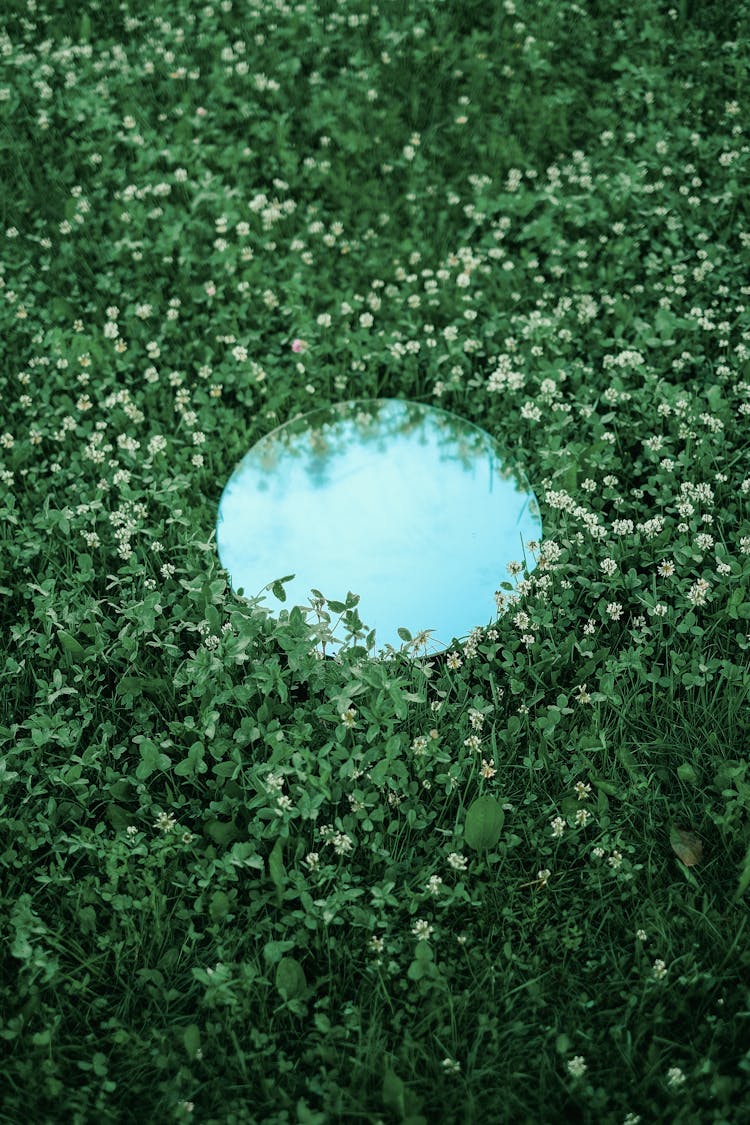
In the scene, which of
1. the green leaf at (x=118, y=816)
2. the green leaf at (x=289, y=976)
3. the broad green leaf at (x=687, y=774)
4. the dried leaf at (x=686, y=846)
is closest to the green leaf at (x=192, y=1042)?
the green leaf at (x=289, y=976)

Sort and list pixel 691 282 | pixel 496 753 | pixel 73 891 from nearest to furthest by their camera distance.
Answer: pixel 73 891 < pixel 496 753 < pixel 691 282

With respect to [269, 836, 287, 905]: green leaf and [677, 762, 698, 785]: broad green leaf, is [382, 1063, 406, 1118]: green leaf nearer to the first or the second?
[269, 836, 287, 905]: green leaf

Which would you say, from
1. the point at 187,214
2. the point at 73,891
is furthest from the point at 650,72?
the point at 73,891

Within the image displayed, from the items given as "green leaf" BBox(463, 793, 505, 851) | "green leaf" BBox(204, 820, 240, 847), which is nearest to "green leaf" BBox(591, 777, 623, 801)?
"green leaf" BBox(463, 793, 505, 851)

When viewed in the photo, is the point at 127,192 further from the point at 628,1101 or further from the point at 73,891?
the point at 628,1101

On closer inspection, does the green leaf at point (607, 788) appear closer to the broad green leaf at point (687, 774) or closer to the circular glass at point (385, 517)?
the broad green leaf at point (687, 774)

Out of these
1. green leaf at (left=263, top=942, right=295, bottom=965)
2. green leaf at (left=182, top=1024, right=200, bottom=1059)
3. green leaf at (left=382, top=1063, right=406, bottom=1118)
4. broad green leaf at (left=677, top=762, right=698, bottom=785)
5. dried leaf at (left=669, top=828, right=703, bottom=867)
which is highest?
broad green leaf at (left=677, top=762, right=698, bottom=785)

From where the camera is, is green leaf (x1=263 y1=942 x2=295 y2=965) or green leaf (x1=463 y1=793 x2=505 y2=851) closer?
green leaf (x1=263 y1=942 x2=295 y2=965)
